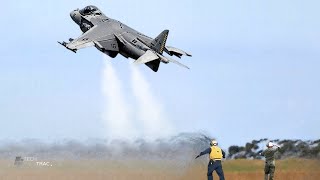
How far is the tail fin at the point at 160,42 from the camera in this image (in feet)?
179

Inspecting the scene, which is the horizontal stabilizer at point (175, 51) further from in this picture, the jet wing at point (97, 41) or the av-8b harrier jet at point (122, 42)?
the jet wing at point (97, 41)

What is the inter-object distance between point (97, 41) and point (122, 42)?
2166mm

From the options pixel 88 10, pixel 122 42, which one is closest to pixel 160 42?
pixel 122 42

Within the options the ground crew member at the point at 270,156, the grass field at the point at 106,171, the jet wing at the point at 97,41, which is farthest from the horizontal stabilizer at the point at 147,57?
the ground crew member at the point at 270,156

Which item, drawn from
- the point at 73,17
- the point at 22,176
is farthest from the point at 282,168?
the point at 73,17

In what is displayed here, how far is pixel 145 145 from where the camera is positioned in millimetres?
40562

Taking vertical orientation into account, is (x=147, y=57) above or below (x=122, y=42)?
below

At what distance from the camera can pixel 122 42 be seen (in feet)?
184

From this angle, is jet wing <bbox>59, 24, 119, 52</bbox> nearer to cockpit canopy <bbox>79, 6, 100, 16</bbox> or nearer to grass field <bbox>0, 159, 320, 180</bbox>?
cockpit canopy <bbox>79, 6, 100, 16</bbox>

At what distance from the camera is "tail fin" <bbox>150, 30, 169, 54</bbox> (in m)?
54.6

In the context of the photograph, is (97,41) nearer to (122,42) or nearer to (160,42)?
(122,42)

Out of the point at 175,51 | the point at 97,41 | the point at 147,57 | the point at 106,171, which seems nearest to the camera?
the point at 106,171

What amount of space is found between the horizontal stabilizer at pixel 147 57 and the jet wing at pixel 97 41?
13.3 ft

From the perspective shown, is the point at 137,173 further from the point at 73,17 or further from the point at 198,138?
the point at 73,17
